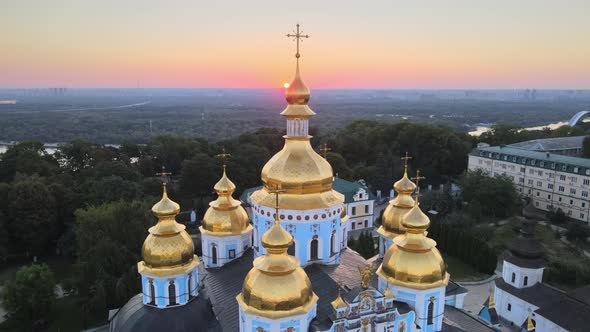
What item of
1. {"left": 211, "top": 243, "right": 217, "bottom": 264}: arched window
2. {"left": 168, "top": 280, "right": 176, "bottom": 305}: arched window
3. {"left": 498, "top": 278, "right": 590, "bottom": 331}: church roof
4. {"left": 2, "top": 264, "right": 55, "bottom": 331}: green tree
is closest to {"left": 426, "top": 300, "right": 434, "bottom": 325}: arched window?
{"left": 498, "top": 278, "right": 590, "bottom": 331}: church roof

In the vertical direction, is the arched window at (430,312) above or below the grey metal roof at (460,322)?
above

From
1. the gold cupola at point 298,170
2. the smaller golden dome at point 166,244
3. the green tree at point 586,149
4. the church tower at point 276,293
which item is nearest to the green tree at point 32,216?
the smaller golden dome at point 166,244

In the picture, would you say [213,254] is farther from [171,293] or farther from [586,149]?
[586,149]

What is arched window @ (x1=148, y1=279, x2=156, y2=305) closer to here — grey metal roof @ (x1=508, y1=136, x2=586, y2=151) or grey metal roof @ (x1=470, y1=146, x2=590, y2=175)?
grey metal roof @ (x1=470, y1=146, x2=590, y2=175)

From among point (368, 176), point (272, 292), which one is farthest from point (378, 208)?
point (272, 292)

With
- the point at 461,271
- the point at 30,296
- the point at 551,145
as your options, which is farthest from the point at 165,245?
the point at 551,145

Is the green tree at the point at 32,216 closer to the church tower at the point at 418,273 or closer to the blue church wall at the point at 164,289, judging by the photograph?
the blue church wall at the point at 164,289

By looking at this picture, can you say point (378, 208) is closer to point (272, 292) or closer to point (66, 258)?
point (66, 258)
